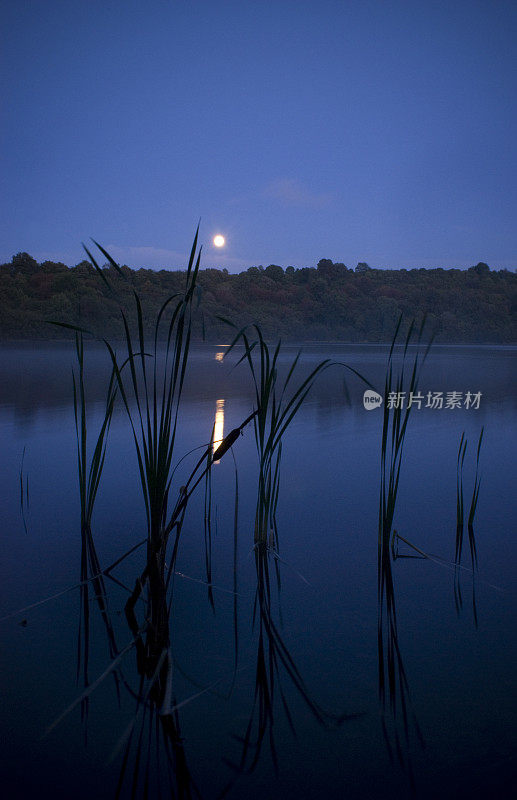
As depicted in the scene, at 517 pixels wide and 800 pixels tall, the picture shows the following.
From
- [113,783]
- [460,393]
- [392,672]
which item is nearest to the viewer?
[113,783]

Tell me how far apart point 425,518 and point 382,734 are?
1.35 meters

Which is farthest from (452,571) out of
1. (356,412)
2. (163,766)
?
(356,412)

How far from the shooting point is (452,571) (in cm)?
173

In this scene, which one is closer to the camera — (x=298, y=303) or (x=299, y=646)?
(x=299, y=646)

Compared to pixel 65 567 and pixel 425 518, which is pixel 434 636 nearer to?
pixel 425 518

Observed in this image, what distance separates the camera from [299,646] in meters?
1.30

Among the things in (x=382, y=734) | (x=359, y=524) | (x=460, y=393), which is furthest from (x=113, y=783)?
(x=460, y=393)

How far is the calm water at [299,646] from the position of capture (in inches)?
36.5

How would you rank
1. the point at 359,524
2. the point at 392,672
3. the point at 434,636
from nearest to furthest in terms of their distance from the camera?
the point at 392,672 < the point at 434,636 < the point at 359,524

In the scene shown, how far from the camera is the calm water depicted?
0.93 meters

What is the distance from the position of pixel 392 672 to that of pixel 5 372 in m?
9.43

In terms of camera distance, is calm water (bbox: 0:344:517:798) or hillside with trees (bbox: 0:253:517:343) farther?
hillside with trees (bbox: 0:253:517:343)

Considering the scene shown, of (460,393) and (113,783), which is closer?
(113,783)

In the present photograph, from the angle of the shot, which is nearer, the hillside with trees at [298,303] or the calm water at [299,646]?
the calm water at [299,646]
